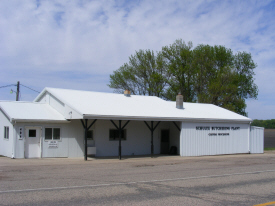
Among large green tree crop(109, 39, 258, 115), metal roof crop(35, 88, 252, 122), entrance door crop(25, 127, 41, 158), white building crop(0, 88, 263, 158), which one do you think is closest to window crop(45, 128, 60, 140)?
white building crop(0, 88, 263, 158)

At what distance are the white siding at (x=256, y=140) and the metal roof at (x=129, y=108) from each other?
1384 millimetres

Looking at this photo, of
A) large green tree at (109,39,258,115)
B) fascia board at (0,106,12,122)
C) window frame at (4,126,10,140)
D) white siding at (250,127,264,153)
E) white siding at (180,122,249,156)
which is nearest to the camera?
fascia board at (0,106,12,122)

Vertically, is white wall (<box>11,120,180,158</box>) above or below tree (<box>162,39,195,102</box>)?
below

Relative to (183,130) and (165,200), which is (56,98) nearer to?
(183,130)

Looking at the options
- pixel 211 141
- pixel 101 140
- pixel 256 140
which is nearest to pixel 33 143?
pixel 101 140

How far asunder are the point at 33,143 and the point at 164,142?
Answer: 10.2m

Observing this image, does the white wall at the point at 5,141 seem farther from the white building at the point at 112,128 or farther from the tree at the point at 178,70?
the tree at the point at 178,70

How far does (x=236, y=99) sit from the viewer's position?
43.4 meters

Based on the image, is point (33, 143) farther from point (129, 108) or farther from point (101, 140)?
point (129, 108)

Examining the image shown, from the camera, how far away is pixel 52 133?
20062 mm

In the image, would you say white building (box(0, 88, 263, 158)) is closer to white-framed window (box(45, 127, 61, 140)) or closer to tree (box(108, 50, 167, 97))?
white-framed window (box(45, 127, 61, 140))

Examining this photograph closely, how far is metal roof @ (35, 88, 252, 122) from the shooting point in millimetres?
19359

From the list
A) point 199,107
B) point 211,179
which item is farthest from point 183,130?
point 211,179

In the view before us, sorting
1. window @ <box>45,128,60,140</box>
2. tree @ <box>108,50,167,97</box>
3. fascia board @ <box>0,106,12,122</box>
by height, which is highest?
tree @ <box>108,50,167,97</box>
